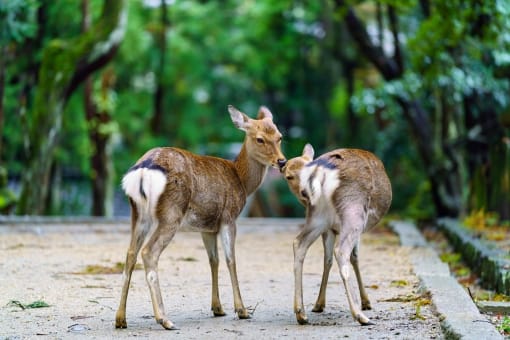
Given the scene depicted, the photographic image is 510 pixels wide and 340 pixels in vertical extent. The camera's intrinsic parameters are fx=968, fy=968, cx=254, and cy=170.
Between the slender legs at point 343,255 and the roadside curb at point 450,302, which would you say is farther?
the slender legs at point 343,255

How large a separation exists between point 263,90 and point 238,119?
2222 centimetres

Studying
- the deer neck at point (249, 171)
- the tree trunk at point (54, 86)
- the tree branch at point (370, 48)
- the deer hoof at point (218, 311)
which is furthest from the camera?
the tree branch at point (370, 48)

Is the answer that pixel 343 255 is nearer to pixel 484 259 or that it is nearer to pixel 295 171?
pixel 295 171

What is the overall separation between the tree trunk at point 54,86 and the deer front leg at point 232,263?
10247 millimetres

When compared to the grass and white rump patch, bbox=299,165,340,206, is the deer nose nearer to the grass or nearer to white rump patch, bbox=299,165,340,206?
white rump patch, bbox=299,165,340,206

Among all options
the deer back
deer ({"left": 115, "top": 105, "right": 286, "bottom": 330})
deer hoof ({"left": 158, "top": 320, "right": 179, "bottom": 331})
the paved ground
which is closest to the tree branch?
the paved ground

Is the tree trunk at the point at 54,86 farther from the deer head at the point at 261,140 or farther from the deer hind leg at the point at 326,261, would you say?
the deer hind leg at the point at 326,261

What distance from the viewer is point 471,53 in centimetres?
1603

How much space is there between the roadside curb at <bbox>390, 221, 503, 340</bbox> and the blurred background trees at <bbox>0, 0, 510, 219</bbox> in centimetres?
372

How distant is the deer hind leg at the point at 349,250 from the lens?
688cm

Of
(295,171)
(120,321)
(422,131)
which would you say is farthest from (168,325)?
(422,131)

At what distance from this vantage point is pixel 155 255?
706cm

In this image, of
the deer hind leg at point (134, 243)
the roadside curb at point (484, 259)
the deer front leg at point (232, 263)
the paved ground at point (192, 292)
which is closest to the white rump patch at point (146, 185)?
the deer hind leg at point (134, 243)

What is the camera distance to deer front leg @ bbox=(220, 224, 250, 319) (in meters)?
7.40
